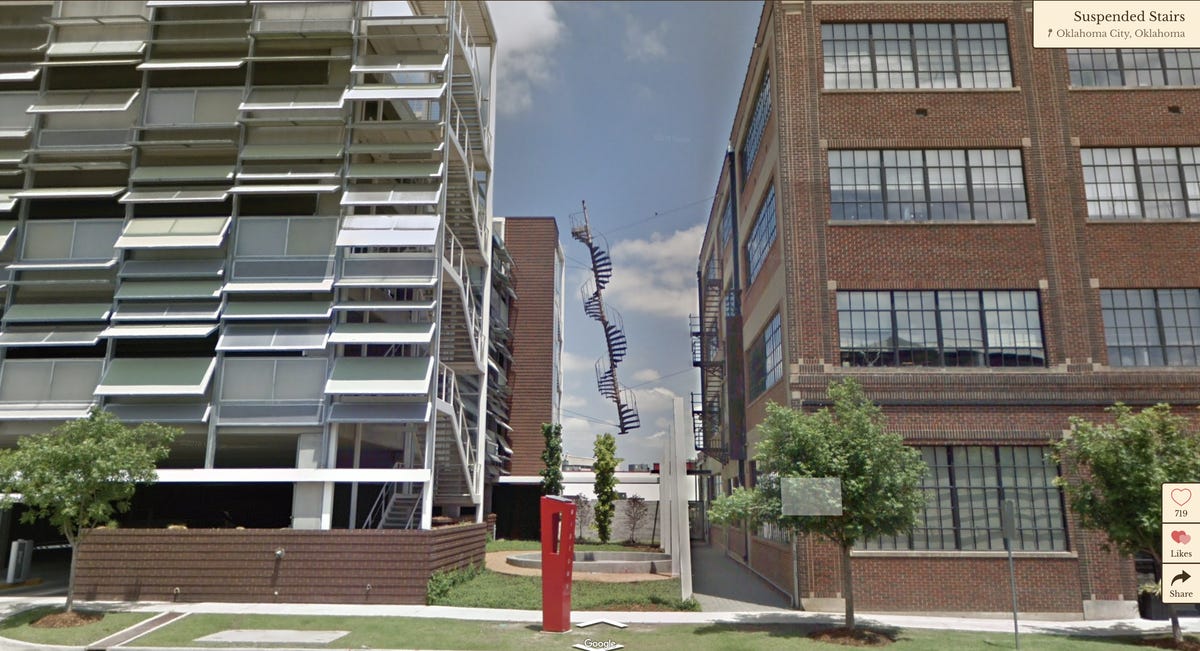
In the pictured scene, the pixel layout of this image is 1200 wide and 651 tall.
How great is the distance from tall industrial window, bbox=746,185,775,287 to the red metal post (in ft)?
41.4

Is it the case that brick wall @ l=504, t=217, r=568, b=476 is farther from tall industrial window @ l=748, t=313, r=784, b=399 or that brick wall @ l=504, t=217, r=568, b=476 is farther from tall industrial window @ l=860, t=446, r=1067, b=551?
tall industrial window @ l=860, t=446, r=1067, b=551

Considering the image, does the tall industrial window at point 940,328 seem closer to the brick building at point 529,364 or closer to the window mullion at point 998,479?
the window mullion at point 998,479

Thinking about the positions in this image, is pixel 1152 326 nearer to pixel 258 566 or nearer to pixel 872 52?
pixel 872 52

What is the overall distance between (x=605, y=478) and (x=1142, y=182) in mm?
22762

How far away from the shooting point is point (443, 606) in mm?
19875

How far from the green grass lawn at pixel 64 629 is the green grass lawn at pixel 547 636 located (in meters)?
1.20

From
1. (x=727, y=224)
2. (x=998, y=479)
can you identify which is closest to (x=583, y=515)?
(x=727, y=224)

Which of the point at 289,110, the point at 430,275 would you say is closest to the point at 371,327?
the point at 430,275

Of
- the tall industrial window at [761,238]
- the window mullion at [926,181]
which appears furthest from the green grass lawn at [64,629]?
the window mullion at [926,181]

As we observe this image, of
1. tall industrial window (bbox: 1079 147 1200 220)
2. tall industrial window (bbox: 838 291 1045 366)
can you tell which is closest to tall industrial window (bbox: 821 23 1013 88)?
tall industrial window (bbox: 1079 147 1200 220)

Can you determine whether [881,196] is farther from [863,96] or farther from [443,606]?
[443,606]

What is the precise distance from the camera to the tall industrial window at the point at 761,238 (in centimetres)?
2615

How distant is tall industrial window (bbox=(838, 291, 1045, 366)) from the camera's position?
2209cm

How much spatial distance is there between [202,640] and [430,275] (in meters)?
11.2
